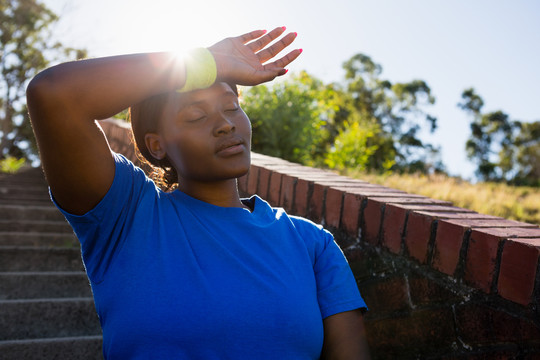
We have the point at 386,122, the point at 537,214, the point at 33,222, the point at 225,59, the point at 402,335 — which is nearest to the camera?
the point at 225,59

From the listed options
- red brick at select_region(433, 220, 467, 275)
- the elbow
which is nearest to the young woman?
the elbow

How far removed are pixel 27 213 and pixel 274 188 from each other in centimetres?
304

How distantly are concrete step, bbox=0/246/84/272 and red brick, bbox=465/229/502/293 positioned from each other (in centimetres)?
294

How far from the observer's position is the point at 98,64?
1.21m

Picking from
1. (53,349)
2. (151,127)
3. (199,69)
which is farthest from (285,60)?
(53,349)

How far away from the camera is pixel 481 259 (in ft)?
5.00

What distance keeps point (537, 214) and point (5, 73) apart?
2471 cm

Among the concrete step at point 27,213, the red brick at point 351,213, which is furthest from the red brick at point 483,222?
the concrete step at point 27,213

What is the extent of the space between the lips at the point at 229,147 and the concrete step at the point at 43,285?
221 cm

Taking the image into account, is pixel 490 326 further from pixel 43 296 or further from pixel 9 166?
pixel 9 166

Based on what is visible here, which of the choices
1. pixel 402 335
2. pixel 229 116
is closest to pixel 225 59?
pixel 229 116

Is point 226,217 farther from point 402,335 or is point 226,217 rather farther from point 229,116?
point 402,335

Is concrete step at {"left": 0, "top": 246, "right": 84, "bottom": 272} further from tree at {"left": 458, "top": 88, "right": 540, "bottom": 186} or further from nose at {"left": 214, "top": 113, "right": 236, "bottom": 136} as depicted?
tree at {"left": 458, "top": 88, "right": 540, "bottom": 186}

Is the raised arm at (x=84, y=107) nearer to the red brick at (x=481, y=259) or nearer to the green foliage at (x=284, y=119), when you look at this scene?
the red brick at (x=481, y=259)
